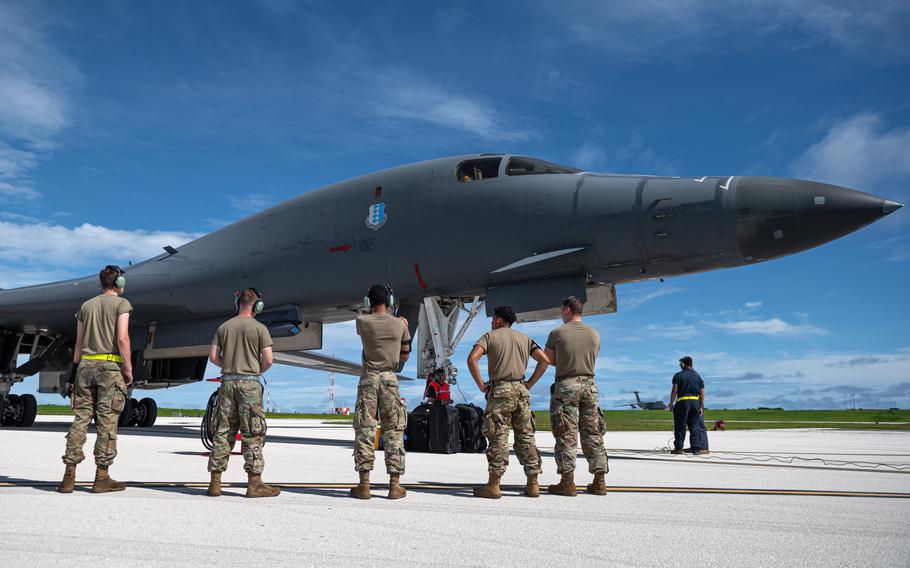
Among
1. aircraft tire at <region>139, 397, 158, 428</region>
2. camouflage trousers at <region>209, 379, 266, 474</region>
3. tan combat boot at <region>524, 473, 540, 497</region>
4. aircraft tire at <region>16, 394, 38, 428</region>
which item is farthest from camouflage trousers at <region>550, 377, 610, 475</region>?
aircraft tire at <region>16, 394, 38, 428</region>

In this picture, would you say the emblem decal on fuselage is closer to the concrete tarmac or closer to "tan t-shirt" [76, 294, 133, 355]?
the concrete tarmac

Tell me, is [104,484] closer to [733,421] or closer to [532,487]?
[532,487]

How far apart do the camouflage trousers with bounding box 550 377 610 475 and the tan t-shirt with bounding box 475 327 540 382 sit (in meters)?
0.43

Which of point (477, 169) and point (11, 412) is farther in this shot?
point (11, 412)

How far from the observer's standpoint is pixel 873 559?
3.44 m

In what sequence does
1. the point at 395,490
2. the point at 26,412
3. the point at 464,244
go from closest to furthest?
the point at 395,490 → the point at 464,244 → the point at 26,412

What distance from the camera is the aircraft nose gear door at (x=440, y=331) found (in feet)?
36.2

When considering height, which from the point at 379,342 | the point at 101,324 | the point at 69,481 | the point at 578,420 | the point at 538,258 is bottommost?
the point at 69,481

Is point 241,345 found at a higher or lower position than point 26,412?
higher

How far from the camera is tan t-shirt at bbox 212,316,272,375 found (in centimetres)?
590

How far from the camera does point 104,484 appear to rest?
579 centimetres

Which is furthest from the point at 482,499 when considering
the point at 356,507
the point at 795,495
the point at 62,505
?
the point at 62,505

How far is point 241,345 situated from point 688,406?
8.61m

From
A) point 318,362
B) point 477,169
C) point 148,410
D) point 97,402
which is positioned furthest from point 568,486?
point 318,362
